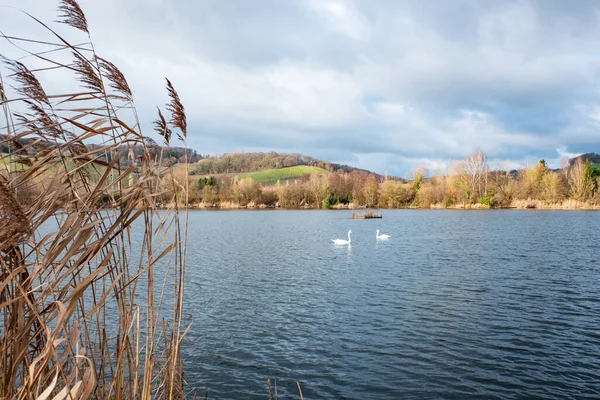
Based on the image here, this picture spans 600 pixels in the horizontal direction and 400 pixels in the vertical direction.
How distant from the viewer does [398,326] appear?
9844 mm

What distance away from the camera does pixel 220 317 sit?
1082 cm

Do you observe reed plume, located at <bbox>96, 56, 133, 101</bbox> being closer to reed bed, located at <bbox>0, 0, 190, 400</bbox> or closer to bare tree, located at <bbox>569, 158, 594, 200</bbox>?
reed bed, located at <bbox>0, 0, 190, 400</bbox>

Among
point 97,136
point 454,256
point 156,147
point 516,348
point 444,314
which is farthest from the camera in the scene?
point 454,256

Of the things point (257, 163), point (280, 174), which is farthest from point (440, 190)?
point (257, 163)

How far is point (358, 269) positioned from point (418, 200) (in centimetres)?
6325

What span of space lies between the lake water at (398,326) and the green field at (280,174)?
9579 centimetres

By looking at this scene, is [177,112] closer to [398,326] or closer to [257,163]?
[398,326]

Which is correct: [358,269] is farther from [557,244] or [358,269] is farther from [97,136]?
[97,136]

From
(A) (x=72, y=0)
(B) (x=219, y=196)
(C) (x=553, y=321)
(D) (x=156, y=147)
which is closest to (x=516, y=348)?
(C) (x=553, y=321)

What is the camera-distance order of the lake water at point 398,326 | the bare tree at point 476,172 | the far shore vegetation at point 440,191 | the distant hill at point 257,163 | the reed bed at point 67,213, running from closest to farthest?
the reed bed at point 67,213 < the lake water at point 398,326 < the far shore vegetation at point 440,191 < the bare tree at point 476,172 < the distant hill at point 257,163

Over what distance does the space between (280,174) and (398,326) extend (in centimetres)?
11097

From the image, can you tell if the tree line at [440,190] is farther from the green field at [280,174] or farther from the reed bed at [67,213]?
the reed bed at [67,213]

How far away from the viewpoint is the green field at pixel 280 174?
11500 cm

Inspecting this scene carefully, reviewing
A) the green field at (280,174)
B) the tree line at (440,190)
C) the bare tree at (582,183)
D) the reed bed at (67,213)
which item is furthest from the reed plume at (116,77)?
the green field at (280,174)
